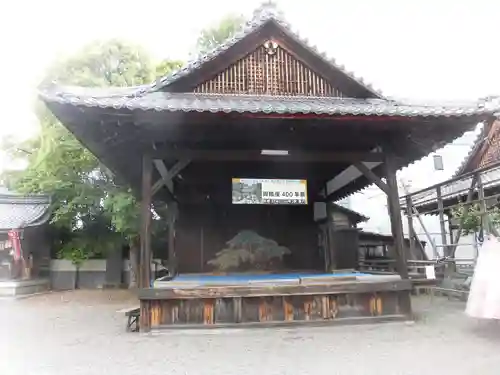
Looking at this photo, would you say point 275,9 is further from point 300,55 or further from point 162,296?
point 162,296

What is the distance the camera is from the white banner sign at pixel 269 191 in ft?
23.8

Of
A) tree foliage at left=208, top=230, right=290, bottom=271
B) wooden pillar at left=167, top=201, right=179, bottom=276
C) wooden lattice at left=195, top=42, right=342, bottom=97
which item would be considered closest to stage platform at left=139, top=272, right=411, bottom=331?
tree foliage at left=208, top=230, right=290, bottom=271

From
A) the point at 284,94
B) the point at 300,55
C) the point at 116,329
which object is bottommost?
the point at 116,329

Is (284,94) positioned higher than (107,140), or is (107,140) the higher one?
(284,94)

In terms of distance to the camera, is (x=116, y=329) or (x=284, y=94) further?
(x=284, y=94)

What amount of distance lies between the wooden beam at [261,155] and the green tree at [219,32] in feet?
33.7

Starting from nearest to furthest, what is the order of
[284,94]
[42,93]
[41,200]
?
[42,93]
[284,94]
[41,200]

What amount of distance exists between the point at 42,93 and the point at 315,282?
4.84m

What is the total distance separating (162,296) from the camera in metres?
6.04

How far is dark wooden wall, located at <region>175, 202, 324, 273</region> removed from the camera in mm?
9891

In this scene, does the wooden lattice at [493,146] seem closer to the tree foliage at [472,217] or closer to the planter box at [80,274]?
the tree foliage at [472,217]

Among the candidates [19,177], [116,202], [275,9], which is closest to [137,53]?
[116,202]

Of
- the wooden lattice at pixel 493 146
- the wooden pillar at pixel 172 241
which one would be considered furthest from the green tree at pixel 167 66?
the wooden lattice at pixel 493 146

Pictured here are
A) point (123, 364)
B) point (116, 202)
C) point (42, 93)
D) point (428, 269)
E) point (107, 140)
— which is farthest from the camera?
point (116, 202)
